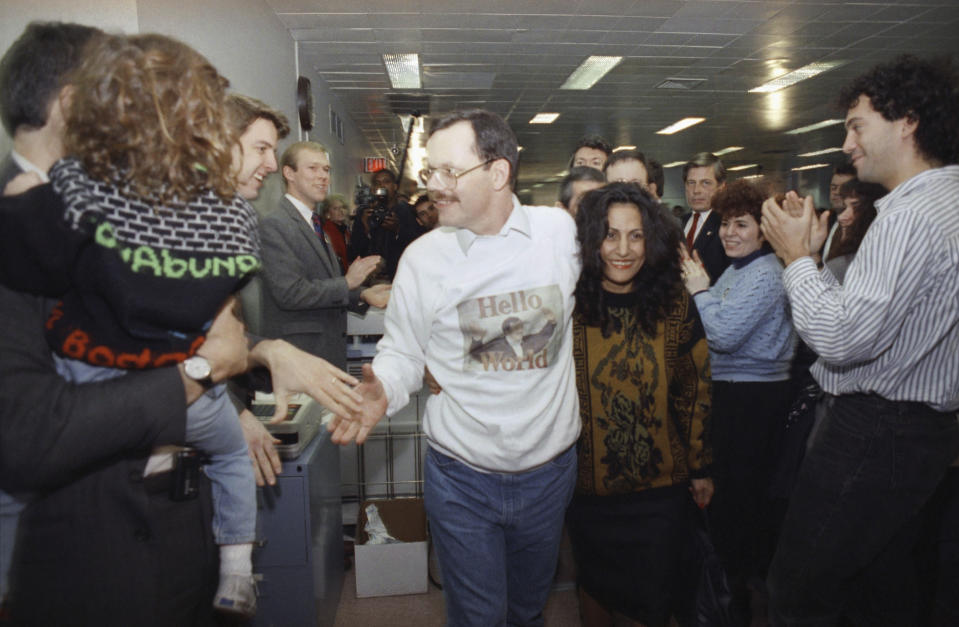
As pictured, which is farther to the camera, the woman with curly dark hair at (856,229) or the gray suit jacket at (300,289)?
the gray suit jacket at (300,289)

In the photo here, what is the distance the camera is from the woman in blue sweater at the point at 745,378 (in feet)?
7.07

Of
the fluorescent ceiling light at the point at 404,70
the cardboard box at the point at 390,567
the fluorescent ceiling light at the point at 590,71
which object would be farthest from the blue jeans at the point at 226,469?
the fluorescent ceiling light at the point at 590,71

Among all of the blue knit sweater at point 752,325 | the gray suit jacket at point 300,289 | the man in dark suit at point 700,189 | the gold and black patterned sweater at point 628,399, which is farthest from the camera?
the man in dark suit at point 700,189

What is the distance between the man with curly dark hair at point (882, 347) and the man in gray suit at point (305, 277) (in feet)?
5.59

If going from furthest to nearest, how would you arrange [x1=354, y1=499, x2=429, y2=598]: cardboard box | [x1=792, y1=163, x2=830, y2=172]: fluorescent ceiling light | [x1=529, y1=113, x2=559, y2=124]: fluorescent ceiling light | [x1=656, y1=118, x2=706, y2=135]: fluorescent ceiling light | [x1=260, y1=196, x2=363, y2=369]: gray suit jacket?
[x1=792, y1=163, x2=830, y2=172]: fluorescent ceiling light, [x1=656, y1=118, x2=706, y2=135]: fluorescent ceiling light, [x1=529, y1=113, x2=559, y2=124]: fluorescent ceiling light, [x1=260, y1=196, x2=363, y2=369]: gray suit jacket, [x1=354, y1=499, x2=429, y2=598]: cardboard box

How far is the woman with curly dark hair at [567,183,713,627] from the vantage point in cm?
169

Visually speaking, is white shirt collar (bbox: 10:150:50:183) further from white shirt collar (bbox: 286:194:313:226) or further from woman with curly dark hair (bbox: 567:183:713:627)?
white shirt collar (bbox: 286:194:313:226)

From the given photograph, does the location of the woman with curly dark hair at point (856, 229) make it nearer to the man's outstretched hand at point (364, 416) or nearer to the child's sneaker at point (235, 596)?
the man's outstretched hand at point (364, 416)

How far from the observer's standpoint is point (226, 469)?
1.01 m

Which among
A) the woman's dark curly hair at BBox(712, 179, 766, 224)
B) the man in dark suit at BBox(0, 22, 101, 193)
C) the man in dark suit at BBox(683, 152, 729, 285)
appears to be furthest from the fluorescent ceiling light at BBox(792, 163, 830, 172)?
the man in dark suit at BBox(0, 22, 101, 193)

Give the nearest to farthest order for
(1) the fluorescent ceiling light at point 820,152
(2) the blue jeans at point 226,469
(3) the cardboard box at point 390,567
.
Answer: (2) the blue jeans at point 226,469 < (3) the cardboard box at point 390,567 < (1) the fluorescent ceiling light at point 820,152

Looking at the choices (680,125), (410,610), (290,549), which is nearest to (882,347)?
(290,549)

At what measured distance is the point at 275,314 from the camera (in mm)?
2818

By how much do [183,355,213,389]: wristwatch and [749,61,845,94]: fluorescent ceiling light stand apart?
25.5 ft
